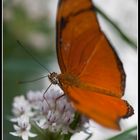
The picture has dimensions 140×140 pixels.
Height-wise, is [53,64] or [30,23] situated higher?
[30,23]

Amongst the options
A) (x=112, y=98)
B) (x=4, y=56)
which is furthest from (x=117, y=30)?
(x=4, y=56)

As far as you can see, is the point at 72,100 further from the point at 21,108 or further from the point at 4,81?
the point at 4,81

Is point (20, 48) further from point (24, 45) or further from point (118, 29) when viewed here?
point (118, 29)

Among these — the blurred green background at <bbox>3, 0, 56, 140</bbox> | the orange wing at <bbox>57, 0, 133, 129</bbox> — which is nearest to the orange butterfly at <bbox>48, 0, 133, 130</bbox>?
the orange wing at <bbox>57, 0, 133, 129</bbox>

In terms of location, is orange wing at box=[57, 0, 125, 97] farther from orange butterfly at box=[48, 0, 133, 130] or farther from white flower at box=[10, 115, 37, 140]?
→ white flower at box=[10, 115, 37, 140]

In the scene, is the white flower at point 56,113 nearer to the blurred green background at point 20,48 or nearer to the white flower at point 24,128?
the white flower at point 24,128

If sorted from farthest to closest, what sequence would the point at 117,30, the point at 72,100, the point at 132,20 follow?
the point at 132,20
the point at 117,30
the point at 72,100

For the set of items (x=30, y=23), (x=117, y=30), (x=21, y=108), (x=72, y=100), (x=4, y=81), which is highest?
(x=30, y=23)

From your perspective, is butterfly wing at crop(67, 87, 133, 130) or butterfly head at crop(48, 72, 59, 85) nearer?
butterfly wing at crop(67, 87, 133, 130)
